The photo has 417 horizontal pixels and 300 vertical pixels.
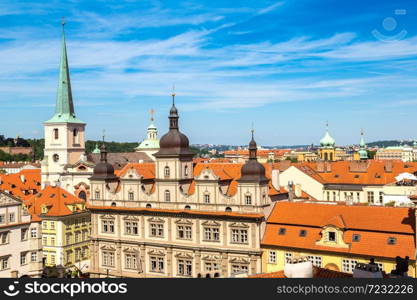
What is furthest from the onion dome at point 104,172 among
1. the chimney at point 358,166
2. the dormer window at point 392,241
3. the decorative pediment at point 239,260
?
the chimney at point 358,166

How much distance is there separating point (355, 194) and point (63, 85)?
6466 centimetres

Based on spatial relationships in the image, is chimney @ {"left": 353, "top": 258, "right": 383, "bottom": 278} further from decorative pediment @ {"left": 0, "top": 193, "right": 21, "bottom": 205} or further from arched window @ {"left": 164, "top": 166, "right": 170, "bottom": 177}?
arched window @ {"left": 164, "top": 166, "right": 170, "bottom": 177}

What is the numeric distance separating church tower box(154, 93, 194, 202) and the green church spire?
5725 centimetres

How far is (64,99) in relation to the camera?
121812mm

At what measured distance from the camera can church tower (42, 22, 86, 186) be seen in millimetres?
116875

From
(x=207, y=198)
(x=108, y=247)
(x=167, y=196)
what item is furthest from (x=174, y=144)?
(x=108, y=247)

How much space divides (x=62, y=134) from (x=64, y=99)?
7.85 metres

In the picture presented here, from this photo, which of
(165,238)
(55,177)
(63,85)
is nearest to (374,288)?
(165,238)

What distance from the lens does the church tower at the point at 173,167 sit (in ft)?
221

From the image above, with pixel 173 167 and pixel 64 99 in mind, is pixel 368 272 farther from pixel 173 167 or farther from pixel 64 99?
pixel 64 99

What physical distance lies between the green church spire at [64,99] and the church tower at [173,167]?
57.2 metres

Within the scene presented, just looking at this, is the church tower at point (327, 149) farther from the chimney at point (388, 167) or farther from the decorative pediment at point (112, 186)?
the decorative pediment at point (112, 186)

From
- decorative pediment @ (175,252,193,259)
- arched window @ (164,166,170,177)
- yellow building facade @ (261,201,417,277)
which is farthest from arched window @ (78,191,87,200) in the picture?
yellow building facade @ (261,201,417,277)

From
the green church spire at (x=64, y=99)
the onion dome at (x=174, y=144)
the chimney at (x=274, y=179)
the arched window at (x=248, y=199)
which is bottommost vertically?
the arched window at (x=248, y=199)
